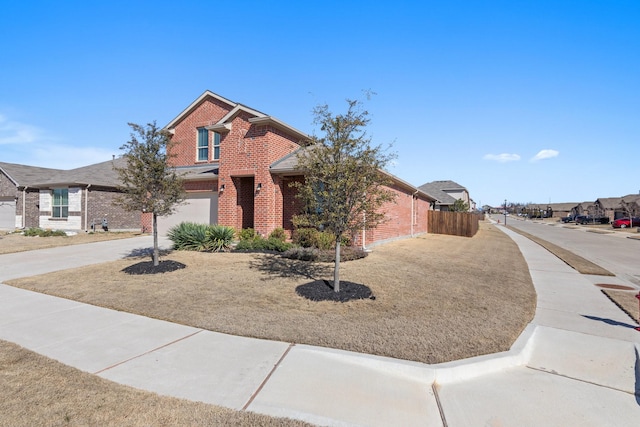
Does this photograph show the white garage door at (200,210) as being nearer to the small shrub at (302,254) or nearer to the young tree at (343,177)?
the small shrub at (302,254)

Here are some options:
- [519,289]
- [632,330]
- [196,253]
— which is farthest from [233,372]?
[196,253]

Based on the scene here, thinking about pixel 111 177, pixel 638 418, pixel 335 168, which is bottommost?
pixel 638 418

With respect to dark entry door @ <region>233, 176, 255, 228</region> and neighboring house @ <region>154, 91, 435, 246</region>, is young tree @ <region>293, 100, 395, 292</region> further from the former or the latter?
dark entry door @ <region>233, 176, 255, 228</region>

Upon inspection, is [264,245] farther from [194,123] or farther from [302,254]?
[194,123]

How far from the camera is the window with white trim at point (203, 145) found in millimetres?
18500

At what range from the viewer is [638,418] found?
2.98 m

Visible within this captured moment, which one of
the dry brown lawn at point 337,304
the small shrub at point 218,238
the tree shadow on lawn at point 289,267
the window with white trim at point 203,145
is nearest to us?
the dry brown lawn at point 337,304

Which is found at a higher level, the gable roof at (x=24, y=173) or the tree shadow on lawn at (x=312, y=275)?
the gable roof at (x=24, y=173)

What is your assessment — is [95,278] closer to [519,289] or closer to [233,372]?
[233,372]

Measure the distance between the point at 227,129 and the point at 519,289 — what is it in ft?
40.9

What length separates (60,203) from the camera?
21.6 metres

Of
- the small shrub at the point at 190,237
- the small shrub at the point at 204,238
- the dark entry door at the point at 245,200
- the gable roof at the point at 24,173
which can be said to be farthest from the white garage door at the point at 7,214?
the dark entry door at the point at 245,200

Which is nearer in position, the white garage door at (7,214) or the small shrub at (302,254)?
the small shrub at (302,254)

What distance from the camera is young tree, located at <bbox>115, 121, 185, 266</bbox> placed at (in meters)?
8.65
